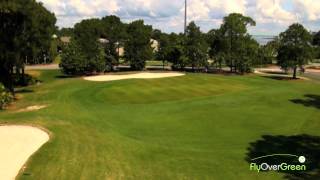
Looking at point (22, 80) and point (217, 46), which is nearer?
point (22, 80)

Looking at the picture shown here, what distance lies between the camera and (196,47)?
75.8m

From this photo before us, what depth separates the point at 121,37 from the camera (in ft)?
251

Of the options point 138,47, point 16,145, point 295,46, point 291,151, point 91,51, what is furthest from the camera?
point 138,47

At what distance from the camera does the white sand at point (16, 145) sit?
1934 cm

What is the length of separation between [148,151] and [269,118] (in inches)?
508

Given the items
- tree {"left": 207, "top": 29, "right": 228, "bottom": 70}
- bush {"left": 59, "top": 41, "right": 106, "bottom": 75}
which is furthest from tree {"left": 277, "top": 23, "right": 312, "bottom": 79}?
bush {"left": 59, "top": 41, "right": 106, "bottom": 75}

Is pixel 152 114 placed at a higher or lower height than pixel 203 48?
lower

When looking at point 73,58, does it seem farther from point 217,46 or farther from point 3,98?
point 217,46

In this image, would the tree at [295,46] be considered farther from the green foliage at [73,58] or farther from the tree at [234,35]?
the green foliage at [73,58]

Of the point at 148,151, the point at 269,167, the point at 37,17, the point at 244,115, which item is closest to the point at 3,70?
the point at 37,17

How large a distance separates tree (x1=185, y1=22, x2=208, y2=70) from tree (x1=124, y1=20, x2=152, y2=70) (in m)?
6.98

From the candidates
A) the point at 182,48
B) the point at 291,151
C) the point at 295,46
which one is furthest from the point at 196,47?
the point at 291,151

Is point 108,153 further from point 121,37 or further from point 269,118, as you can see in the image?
point 121,37

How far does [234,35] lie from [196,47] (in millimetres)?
7724
